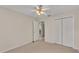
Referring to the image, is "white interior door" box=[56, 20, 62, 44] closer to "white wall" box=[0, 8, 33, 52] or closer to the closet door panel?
the closet door panel

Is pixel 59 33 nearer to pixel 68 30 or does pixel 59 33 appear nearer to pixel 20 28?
pixel 68 30

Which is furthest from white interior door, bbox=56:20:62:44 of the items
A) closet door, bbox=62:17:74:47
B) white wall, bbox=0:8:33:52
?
white wall, bbox=0:8:33:52

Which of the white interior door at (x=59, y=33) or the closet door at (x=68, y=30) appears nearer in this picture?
the closet door at (x=68, y=30)

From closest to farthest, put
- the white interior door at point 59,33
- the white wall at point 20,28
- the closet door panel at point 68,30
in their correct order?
the white wall at point 20,28 < the closet door panel at point 68,30 < the white interior door at point 59,33

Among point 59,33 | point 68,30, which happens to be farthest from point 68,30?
point 59,33

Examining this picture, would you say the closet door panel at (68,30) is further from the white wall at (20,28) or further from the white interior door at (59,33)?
the white wall at (20,28)

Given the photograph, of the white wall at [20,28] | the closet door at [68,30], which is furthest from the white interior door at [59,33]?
the white wall at [20,28]

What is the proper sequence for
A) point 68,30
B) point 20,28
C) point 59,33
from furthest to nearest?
point 59,33, point 68,30, point 20,28

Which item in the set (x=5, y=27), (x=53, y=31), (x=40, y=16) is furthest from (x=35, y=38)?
(x=5, y=27)

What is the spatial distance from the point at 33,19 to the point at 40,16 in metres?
0.16

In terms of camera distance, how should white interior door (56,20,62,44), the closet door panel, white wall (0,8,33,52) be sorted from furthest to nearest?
white interior door (56,20,62,44), the closet door panel, white wall (0,8,33,52)

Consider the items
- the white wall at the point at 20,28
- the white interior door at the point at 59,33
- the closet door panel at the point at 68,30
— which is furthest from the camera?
the white interior door at the point at 59,33
